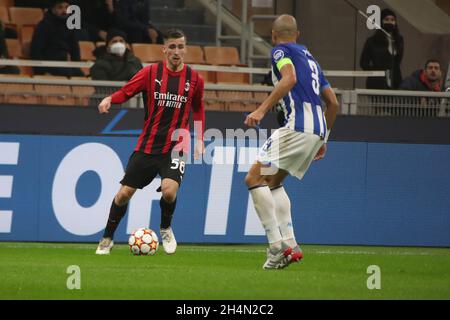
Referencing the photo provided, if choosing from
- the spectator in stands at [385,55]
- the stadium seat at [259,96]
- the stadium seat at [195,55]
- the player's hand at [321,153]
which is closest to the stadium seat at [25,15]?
the stadium seat at [195,55]

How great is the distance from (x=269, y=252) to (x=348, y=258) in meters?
2.23

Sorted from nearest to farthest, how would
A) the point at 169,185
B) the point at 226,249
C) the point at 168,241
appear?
the point at 169,185
the point at 168,241
the point at 226,249

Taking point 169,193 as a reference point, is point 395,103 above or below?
above

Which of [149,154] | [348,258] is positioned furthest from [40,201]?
[348,258]

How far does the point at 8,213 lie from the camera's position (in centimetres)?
1351

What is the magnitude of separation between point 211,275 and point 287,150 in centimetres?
129

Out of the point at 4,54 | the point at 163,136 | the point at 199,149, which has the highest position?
the point at 4,54

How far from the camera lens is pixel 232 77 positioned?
57.3 feet

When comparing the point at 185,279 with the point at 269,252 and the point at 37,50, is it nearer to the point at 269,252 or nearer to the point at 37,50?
the point at 269,252

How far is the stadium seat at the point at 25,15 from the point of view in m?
17.6

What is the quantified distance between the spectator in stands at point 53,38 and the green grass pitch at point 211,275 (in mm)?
3719

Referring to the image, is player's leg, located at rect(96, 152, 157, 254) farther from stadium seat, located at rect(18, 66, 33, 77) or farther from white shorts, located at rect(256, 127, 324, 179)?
stadium seat, located at rect(18, 66, 33, 77)

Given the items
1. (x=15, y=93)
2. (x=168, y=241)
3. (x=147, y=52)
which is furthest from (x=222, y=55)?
(x=168, y=241)

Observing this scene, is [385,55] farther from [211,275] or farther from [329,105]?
[211,275]
